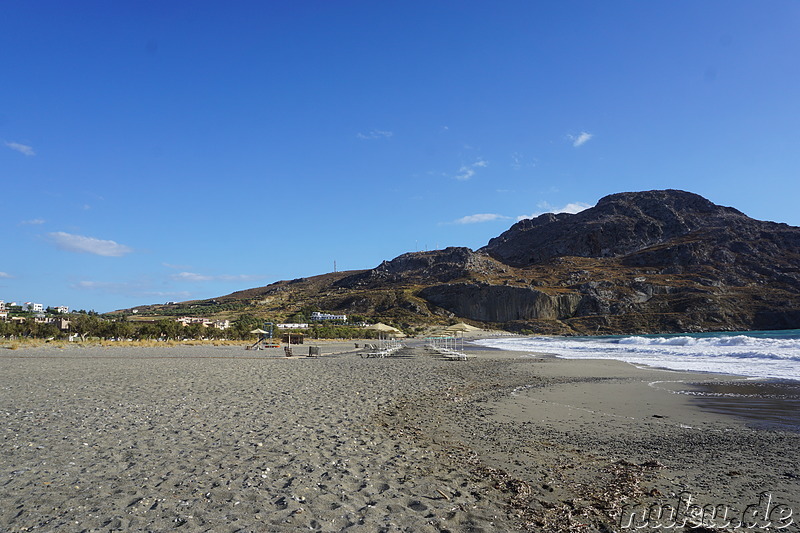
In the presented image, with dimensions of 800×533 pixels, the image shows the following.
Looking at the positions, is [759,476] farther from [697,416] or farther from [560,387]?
[560,387]

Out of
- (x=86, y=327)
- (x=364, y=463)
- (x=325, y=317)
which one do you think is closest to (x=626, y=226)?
(x=325, y=317)

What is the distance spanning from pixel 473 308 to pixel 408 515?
123 meters

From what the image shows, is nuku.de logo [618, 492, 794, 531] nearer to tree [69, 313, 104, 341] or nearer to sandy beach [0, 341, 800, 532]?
sandy beach [0, 341, 800, 532]

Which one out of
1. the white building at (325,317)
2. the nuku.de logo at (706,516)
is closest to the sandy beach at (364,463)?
the nuku.de logo at (706,516)

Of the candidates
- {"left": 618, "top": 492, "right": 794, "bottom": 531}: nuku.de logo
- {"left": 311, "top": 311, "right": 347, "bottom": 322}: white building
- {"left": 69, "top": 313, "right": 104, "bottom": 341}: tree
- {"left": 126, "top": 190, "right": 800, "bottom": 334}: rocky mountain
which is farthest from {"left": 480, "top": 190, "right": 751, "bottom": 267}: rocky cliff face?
{"left": 618, "top": 492, "right": 794, "bottom": 531}: nuku.de logo

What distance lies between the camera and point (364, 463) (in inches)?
243

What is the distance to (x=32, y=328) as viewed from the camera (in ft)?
149

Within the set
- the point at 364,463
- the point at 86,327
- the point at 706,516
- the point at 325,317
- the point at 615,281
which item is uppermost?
the point at 615,281

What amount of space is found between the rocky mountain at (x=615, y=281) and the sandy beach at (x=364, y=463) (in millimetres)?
98894

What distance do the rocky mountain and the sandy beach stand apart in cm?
9889

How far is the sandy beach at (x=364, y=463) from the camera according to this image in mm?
4445

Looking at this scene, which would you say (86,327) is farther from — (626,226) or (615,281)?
(626,226)

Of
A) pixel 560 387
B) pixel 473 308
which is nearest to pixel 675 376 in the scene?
pixel 560 387

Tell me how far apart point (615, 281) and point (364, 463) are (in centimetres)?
13743
